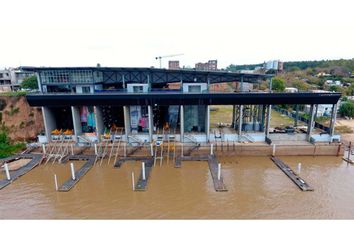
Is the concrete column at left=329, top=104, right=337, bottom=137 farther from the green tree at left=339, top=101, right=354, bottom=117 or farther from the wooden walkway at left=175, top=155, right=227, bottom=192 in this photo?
the green tree at left=339, top=101, right=354, bottom=117

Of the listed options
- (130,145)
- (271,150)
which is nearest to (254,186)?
(271,150)

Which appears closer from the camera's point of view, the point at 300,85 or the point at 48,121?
the point at 48,121

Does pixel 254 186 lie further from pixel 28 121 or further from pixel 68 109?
pixel 28 121

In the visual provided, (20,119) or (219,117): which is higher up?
(20,119)

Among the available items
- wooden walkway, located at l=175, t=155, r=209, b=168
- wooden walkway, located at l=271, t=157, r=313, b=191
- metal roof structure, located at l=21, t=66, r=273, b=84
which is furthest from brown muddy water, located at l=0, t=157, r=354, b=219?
metal roof structure, located at l=21, t=66, r=273, b=84

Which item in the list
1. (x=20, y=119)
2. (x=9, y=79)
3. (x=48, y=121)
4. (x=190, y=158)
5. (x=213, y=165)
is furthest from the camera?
(x=9, y=79)

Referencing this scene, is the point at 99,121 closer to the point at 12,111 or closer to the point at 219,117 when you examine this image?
the point at 12,111

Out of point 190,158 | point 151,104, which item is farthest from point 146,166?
point 151,104

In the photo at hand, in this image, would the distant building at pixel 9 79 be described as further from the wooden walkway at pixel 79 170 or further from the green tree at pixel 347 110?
the green tree at pixel 347 110
